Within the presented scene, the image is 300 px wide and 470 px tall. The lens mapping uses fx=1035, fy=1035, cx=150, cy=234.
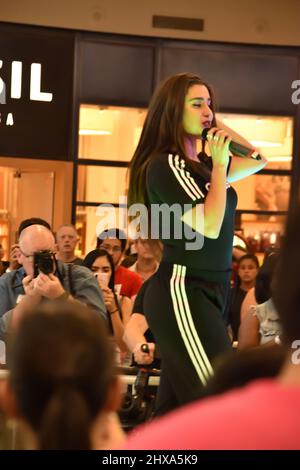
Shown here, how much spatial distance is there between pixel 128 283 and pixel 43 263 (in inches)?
72.8

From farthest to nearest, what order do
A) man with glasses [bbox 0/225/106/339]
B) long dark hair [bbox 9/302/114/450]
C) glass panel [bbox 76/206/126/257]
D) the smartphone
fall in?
glass panel [bbox 76/206/126/257] < the smartphone < man with glasses [bbox 0/225/106/339] < long dark hair [bbox 9/302/114/450]

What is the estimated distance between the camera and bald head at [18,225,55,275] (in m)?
4.26

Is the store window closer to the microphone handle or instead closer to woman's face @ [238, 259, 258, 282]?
woman's face @ [238, 259, 258, 282]

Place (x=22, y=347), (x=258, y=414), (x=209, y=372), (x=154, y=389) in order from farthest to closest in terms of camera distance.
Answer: (x=154, y=389)
(x=209, y=372)
(x=22, y=347)
(x=258, y=414)

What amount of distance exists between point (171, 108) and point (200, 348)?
2.31ft

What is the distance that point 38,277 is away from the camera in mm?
4051

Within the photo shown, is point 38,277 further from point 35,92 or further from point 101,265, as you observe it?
point 35,92

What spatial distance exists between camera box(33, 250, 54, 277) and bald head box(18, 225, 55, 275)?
0.06 m

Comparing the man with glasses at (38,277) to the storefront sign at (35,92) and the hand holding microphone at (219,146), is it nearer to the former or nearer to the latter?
the hand holding microphone at (219,146)

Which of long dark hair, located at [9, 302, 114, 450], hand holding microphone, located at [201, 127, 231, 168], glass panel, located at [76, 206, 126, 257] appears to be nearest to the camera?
long dark hair, located at [9, 302, 114, 450]

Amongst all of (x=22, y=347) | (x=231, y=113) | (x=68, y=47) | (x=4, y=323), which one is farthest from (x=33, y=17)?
(x=22, y=347)

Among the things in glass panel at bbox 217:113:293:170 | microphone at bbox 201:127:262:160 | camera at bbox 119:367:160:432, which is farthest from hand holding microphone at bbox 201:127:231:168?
glass panel at bbox 217:113:293:170

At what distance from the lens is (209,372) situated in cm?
275

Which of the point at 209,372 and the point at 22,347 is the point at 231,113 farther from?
the point at 22,347
